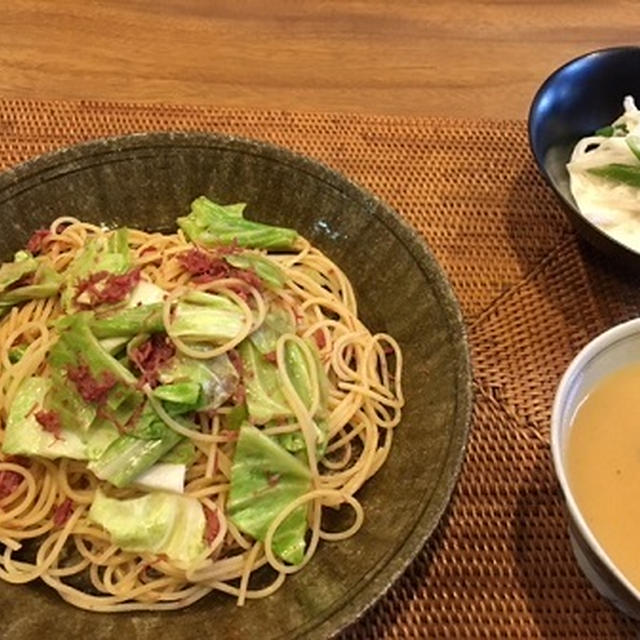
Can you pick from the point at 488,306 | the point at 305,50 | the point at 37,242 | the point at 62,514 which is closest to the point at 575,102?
the point at 488,306

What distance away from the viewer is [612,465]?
3.75 ft

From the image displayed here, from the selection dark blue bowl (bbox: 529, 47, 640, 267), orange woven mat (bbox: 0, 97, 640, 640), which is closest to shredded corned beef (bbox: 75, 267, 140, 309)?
orange woven mat (bbox: 0, 97, 640, 640)

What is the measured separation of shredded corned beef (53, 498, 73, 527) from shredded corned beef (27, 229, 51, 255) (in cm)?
43

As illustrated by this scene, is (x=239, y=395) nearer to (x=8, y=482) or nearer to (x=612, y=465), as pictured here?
(x=8, y=482)

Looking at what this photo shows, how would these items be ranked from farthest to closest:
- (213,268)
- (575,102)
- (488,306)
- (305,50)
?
(305,50) < (575,102) < (488,306) < (213,268)

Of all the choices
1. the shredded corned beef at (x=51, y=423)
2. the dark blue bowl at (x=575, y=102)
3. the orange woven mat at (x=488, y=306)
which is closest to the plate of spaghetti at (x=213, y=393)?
the shredded corned beef at (x=51, y=423)

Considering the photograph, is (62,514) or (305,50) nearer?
(62,514)

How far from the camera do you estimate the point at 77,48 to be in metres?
1.91

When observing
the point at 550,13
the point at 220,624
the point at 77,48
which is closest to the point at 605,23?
the point at 550,13

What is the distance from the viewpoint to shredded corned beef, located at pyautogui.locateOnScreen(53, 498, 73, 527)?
124 cm

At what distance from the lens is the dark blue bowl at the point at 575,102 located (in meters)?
1.60

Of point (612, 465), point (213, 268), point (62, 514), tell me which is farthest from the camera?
point (213, 268)

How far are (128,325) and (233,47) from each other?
91cm

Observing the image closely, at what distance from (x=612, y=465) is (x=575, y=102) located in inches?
31.1
